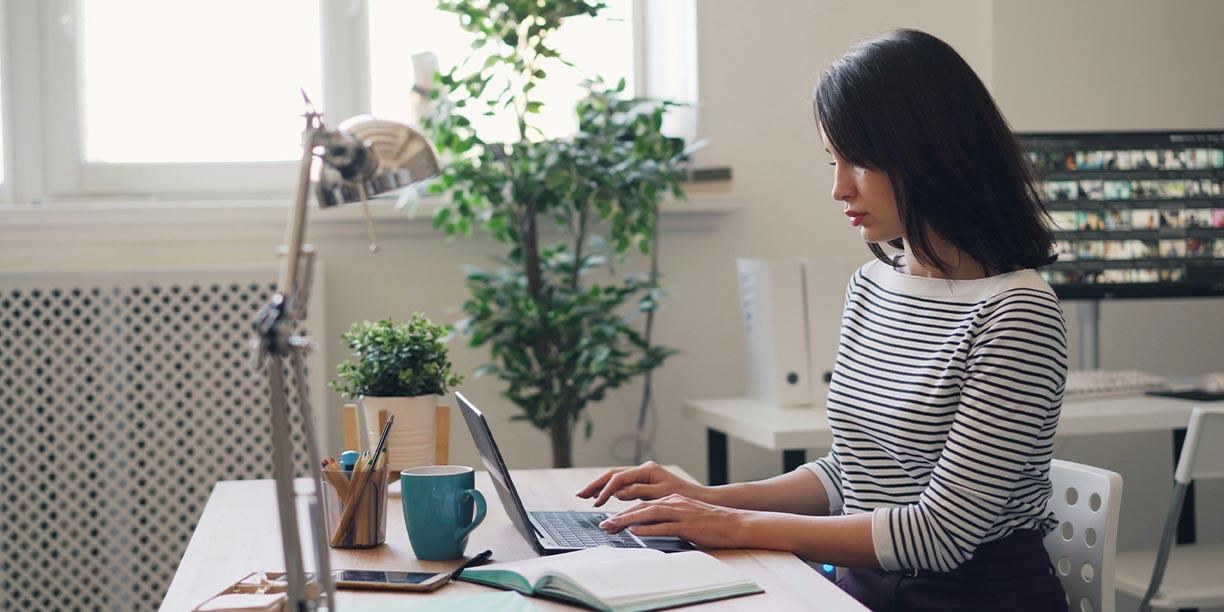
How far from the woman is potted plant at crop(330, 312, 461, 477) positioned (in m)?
0.29

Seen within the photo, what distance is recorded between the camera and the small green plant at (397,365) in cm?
150

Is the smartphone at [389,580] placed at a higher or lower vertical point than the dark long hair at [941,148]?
lower

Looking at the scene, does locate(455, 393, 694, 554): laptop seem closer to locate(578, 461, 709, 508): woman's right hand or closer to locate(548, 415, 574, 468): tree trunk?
locate(578, 461, 709, 508): woman's right hand

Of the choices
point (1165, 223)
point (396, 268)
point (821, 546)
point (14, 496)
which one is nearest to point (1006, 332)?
point (821, 546)

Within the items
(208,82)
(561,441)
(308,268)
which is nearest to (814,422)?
(561,441)

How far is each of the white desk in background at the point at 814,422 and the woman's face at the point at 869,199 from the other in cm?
76

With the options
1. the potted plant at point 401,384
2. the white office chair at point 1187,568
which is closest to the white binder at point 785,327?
the white office chair at point 1187,568

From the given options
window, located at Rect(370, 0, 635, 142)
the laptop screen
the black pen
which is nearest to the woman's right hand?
the laptop screen

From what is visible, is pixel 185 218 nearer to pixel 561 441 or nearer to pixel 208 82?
pixel 208 82

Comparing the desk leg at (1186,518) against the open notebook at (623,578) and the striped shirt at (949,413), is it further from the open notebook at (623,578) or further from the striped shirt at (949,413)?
the open notebook at (623,578)

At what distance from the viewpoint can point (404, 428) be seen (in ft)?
4.85

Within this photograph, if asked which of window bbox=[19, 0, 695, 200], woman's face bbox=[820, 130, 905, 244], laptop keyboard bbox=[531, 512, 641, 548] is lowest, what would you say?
laptop keyboard bbox=[531, 512, 641, 548]

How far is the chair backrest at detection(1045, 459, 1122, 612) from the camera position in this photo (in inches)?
49.0

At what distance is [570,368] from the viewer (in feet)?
7.69
